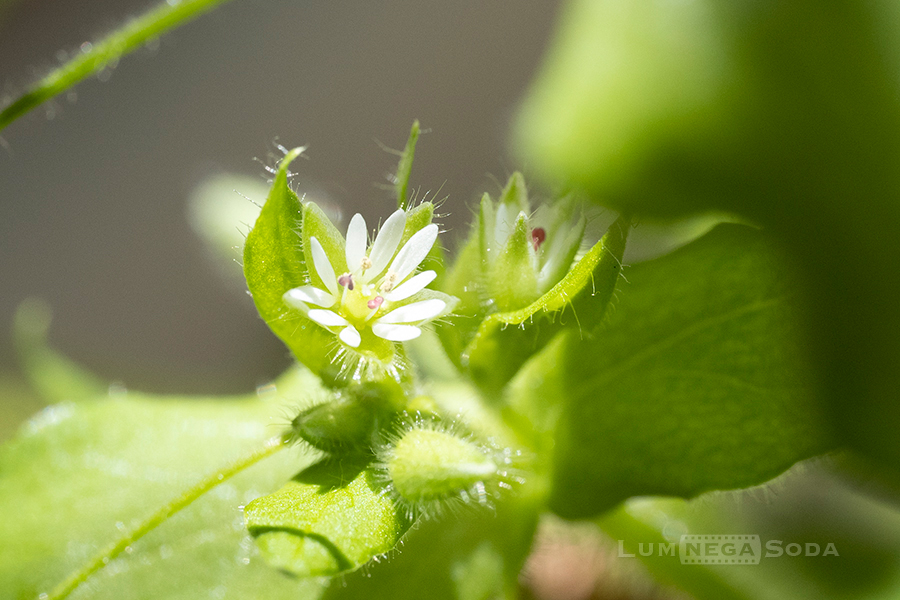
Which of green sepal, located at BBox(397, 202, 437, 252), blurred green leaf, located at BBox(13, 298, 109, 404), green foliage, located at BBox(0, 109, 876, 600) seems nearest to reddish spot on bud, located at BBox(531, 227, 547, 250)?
green foliage, located at BBox(0, 109, 876, 600)

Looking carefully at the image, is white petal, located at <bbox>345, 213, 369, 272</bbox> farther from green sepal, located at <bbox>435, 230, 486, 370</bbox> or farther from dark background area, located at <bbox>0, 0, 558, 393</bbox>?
dark background area, located at <bbox>0, 0, 558, 393</bbox>

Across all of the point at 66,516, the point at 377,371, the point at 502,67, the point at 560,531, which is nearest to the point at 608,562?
the point at 560,531

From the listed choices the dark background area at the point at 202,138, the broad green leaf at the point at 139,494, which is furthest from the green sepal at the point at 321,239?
the dark background area at the point at 202,138

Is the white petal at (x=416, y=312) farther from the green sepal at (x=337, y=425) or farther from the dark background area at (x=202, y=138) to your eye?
the dark background area at (x=202, y=138)

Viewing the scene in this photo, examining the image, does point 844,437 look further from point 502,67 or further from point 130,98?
point 130,98

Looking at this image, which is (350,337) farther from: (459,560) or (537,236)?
(459,560)
